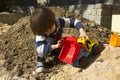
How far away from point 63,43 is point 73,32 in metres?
0.97

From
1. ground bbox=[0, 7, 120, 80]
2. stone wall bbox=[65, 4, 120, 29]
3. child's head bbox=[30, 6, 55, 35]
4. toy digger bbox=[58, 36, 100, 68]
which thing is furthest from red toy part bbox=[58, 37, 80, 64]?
stone wall bbox=[65, 4, 120, 29]

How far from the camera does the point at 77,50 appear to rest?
3.48m

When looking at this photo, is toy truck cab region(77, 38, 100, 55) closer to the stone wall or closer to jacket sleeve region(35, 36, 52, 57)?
jacket sleeve region(35, 36, 52, 57)

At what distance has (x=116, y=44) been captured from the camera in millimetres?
3611

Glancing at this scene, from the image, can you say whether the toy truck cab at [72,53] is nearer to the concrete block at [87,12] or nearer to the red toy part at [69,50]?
the red toy part at [69,50]

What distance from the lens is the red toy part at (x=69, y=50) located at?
3.48 meters

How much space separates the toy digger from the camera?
3.48 meters

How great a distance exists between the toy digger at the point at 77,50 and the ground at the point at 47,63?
0.07 metres

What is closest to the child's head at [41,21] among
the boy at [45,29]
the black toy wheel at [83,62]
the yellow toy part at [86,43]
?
the boy at [45,29]

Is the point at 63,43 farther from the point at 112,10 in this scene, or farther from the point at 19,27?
the point at 112,10

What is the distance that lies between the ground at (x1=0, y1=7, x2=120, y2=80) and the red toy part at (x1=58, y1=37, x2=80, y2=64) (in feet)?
0.39

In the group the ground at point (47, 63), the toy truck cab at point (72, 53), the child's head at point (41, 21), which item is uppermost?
the child's head at point (41, 21)

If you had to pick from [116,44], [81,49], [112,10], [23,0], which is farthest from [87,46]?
[23,0]

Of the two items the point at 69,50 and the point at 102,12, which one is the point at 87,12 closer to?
the point at 102,12
